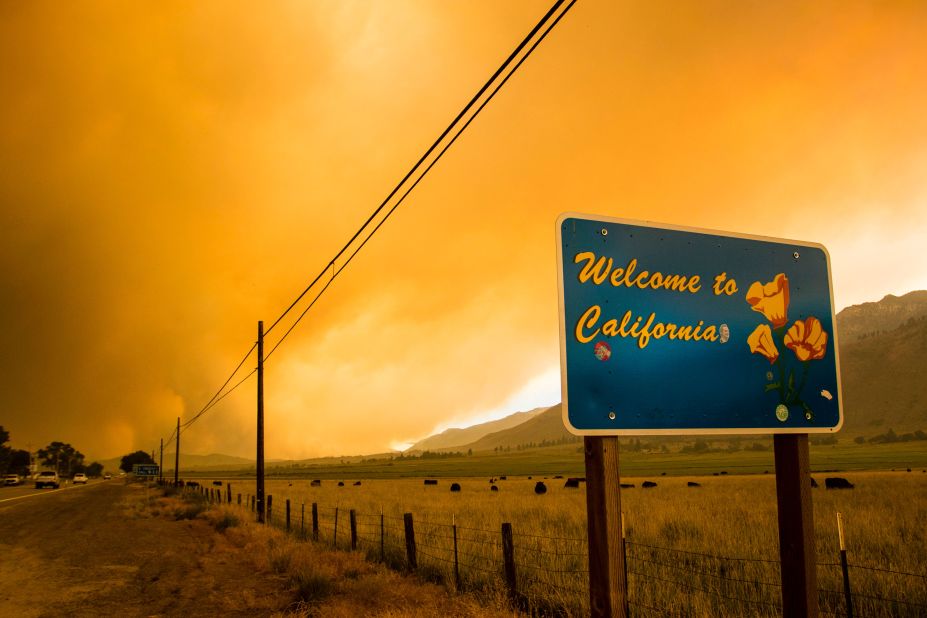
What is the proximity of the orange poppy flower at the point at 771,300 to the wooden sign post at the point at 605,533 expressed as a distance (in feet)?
4.57

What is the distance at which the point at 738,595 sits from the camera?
30.1 ft

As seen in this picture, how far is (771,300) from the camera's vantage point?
14.3 feet

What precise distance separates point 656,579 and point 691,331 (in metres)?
7.04

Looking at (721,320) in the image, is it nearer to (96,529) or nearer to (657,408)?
(657,408)

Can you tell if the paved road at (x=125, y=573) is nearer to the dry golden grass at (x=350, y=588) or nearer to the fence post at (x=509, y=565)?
the dry golden grass at (x=350, y=588)

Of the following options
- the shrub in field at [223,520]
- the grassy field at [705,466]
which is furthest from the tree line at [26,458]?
the shrub in field at [223,520]

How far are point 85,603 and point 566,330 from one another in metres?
11.6

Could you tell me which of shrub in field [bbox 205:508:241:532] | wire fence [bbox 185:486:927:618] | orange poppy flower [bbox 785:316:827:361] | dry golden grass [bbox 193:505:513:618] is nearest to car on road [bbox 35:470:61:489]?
shrub in field [bbox 205:508:241:532]

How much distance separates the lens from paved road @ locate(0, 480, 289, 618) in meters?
10.8

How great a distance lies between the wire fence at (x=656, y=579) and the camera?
8.27 m

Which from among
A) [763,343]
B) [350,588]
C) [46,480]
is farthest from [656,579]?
[46,480]

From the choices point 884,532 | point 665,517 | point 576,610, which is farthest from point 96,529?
point 884,532

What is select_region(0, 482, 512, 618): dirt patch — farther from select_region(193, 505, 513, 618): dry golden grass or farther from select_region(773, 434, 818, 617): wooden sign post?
select_region(773, 434, 818, 617): wooden sign post

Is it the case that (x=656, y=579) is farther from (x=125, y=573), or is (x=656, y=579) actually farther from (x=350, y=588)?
(x=125, y=573)
